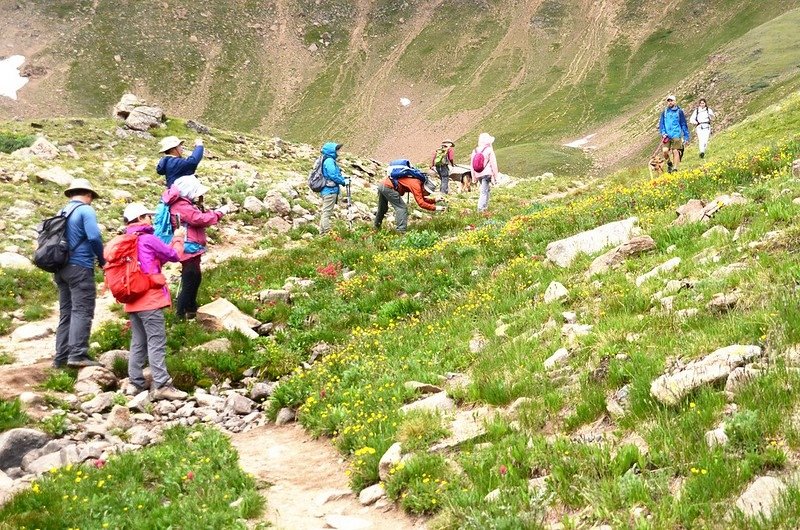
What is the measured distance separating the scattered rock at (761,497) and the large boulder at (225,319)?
9201 millimetres

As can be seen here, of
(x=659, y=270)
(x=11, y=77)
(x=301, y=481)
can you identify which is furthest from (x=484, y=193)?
(x=11, y=77)

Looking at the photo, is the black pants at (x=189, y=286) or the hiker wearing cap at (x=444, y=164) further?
the hiker wearing cap at (x=444, y=164)

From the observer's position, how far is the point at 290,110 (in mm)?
113875

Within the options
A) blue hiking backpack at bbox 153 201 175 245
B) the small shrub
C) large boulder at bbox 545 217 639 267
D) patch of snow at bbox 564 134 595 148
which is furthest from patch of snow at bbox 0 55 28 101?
large boulder at bbox 545 217 639 267

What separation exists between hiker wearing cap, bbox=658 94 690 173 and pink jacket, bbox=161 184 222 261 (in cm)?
1528

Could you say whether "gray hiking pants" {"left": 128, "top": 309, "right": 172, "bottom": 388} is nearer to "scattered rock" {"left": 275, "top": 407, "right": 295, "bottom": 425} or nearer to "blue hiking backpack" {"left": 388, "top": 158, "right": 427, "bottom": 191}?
"scattered rock" {"left": 275, "top": 407, "right": 295, "bottom": 425}

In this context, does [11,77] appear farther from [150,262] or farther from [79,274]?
[150,262]

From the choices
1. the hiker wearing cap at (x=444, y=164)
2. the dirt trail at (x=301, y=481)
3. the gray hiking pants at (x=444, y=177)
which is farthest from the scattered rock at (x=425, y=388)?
the gray hiking pants at (x=444, y=177)

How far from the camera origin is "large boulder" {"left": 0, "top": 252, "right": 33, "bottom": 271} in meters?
14.9

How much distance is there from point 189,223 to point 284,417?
4.95 m

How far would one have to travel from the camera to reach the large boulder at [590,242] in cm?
1112

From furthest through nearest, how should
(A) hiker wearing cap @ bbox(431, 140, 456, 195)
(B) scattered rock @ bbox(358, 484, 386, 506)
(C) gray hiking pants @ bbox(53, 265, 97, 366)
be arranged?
1. (A) hiker wearing cap @ bbox(431, 140, 456, 195)
2. (C) gray hiking pants @ bbox(53, 265, 97, 366)
3. (B) scattered rock @ bbox(358, 484, 386, 506)

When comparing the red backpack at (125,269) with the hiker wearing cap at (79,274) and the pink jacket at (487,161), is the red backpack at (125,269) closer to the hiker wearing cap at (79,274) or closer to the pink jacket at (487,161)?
the hiker wearing cap at (79,274)

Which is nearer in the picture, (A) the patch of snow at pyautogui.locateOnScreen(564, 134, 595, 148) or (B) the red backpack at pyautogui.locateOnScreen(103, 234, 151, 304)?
(B) the red backpack at pyautogui.locateOnScreen(103, 234, 151, 304)
